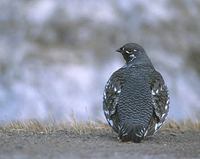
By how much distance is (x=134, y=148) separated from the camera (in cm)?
1027

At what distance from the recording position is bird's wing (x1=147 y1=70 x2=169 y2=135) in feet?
36.5

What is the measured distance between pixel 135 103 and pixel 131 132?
428 millimetres

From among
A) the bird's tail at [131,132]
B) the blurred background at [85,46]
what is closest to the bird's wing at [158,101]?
the bird's tail at [131,132]

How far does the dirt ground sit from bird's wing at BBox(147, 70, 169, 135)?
0.23m

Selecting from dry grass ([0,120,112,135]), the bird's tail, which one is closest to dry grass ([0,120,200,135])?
dry grass ([0,120,112,135])

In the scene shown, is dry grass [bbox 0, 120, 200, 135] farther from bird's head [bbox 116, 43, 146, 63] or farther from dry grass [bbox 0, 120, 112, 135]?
bird's head [bbox 116, 43, 146, 63]

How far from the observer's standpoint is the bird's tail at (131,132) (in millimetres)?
10836

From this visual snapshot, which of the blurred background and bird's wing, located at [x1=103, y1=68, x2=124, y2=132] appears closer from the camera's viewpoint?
bird's wing, located at [x1=103, y1=68, x2=124, y2=132]

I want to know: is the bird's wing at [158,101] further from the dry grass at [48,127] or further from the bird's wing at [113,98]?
the dry grass at [48,127]

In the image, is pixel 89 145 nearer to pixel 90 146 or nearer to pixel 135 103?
pixel 90 146

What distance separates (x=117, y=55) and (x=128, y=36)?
0.85m

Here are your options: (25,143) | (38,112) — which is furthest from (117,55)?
(25,143)

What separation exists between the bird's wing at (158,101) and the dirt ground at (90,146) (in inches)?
9.1

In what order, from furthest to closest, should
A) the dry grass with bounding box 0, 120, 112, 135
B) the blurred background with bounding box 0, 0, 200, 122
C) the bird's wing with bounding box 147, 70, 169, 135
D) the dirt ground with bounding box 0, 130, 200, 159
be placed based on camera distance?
the blurred background with bounding box 0, 0, 200, 122 → the dry grass with bounding box 0, 120, 112, 135 → the bird's wing with bounding box 147, 70, 169, 135 → the dirt ground with bounding box 0, 130, 200, 159
